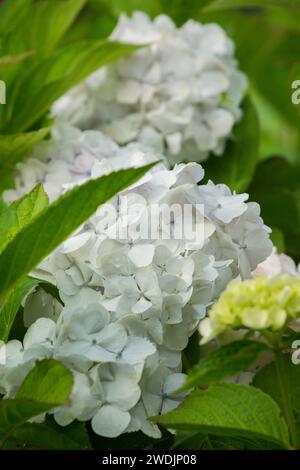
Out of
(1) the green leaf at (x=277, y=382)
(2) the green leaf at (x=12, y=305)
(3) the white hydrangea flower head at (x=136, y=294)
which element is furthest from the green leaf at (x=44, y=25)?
(1) the green leaf at (x=277, y=382)

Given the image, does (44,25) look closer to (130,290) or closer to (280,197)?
(280,197)

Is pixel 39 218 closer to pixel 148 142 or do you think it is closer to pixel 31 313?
pixel 31 313

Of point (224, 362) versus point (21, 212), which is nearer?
point (224, 362)

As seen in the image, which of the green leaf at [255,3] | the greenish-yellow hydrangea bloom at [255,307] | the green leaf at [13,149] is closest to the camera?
the greenish-yellow hydrangea bloom at [255,307]

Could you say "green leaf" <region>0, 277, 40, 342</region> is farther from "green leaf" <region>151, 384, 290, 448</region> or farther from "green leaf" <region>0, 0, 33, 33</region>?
"green leaf" <region>0, 0, 33, 33</region>

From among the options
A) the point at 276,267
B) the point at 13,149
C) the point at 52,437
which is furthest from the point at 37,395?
the point at 13,149

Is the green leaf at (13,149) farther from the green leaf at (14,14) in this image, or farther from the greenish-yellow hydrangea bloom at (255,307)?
the greenish-yellow hydrangea bloom at (255,307)

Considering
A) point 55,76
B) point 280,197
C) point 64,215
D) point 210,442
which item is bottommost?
point 280,197
